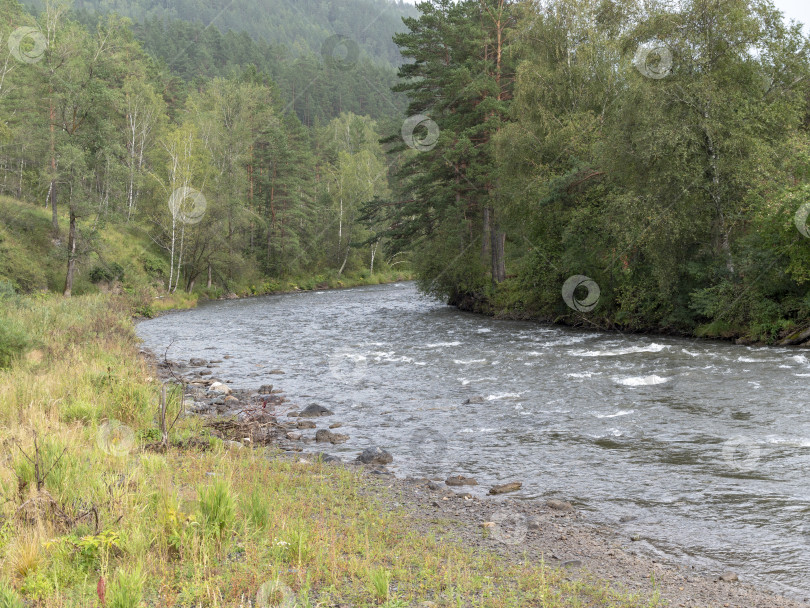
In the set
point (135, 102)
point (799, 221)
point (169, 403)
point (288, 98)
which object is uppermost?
point (288, 98)

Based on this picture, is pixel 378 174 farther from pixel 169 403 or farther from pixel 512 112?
pixel 169 403

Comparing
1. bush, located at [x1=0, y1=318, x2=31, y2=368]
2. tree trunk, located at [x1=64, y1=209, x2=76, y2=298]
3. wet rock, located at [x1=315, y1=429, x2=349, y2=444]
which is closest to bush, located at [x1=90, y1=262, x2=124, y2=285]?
tree trunk, located at [x1=64, y1=209, x2=76, y2=298]

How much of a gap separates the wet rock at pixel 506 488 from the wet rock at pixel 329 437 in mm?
4190

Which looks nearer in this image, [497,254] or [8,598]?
[8,598]

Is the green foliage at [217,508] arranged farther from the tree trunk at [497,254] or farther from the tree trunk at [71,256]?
the tree trunk at [71,256]

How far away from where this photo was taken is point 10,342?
15.8 meters

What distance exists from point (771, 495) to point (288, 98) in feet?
453

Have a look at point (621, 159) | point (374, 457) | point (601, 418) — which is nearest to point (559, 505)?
point (374, 457)

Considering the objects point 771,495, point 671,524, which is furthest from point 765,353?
point 671,524

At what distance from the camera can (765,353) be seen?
70.5 feet

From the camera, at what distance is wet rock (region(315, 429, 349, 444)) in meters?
13.7

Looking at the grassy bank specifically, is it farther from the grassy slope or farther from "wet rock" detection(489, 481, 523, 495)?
the grassy slope

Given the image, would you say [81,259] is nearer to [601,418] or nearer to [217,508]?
[601,418]

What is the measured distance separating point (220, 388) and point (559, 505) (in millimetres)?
11724
